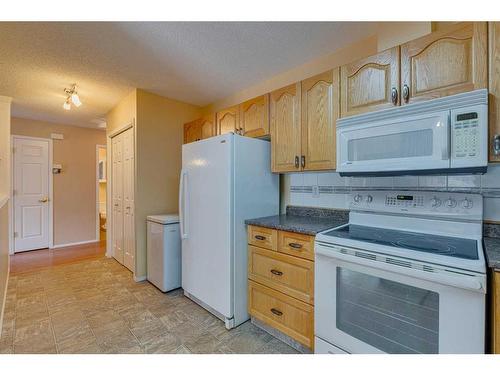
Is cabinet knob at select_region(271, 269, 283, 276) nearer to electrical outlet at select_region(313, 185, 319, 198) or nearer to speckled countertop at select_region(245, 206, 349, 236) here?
speckled countertop at select_region(245, 206, 349, 236)

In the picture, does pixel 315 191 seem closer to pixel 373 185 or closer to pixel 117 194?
pixel 373 185

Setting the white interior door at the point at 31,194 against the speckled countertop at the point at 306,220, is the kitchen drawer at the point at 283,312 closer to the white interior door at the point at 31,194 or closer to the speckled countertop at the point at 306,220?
the speckled countertop at the point at 306,220

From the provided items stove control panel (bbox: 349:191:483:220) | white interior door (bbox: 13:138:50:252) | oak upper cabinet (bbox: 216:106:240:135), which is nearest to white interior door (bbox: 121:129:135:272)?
oak upper cabinet (bbox: 216:106:240:135)

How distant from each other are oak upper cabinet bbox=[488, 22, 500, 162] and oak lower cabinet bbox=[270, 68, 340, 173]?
2.63ft

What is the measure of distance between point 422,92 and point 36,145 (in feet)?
18.4

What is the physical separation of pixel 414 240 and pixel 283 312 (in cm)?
102

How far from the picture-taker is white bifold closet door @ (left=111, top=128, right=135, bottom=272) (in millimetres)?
3158

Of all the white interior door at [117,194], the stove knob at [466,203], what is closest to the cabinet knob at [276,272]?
the stove knob at [466,203]

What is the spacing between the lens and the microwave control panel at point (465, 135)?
1.19 meters

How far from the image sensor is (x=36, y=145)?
4301 mm

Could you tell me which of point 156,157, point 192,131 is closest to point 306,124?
point 192,131

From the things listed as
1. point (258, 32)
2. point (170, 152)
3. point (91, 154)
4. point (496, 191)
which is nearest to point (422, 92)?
point (496, 191)

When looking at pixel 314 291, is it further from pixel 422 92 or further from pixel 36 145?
pixel 36 145

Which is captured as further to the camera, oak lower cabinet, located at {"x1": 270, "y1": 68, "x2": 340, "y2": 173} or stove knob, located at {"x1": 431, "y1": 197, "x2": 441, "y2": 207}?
oak lower cabinet, located at {"x1": 270, "y1": 68, "x2": 340, "y2": 173}
